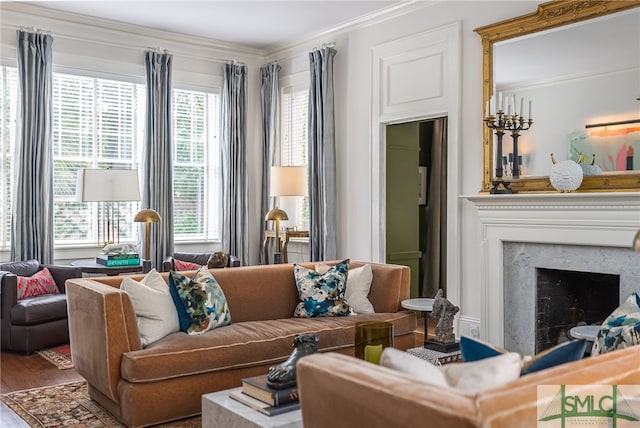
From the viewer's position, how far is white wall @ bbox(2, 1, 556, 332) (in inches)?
201

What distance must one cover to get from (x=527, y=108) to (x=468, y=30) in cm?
91

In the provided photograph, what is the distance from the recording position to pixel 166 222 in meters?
6.55

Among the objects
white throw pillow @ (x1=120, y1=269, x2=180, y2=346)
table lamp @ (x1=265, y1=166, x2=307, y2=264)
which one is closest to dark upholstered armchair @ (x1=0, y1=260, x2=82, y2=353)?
white throw pillow @ (x1=120, y1=269, x2=180, y2=346)

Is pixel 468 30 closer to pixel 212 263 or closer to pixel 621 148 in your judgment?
pixel 621 148

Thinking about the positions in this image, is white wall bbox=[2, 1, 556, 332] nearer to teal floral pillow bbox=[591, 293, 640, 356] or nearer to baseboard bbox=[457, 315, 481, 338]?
baseboard bbox=[457, 315, 481, 338]

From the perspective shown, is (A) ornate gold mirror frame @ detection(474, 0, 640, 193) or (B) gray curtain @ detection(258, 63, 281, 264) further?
(B) gray curtain @ detection(258, 63, 281, 264)

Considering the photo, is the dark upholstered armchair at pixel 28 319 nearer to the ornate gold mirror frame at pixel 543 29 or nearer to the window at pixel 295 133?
the window at pixel 295 133

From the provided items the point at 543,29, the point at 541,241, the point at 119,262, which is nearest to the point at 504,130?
the point at 543,29

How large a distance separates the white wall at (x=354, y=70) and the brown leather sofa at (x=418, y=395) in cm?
335

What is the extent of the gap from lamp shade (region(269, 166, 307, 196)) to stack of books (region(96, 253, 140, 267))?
1.60 meters

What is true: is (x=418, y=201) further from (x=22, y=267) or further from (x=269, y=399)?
(x=269, y=399)

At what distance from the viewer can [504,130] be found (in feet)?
15.6

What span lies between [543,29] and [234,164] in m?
3.71

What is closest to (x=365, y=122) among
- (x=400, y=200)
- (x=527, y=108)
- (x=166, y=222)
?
(x=400, y=200)
